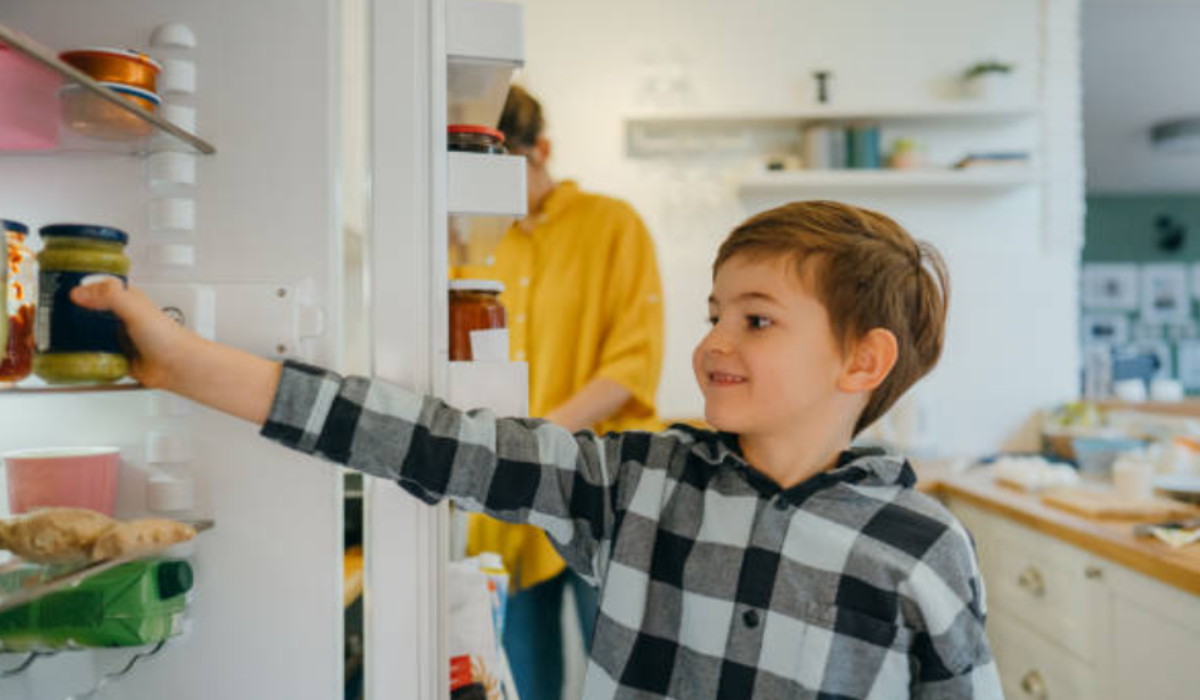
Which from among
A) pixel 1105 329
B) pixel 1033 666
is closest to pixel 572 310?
pixel 1033 666

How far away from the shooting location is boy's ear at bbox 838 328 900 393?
0.86 meters

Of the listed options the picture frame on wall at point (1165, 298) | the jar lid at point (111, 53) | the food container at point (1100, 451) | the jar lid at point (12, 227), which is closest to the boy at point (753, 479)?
the jar lid at point (12, 227)

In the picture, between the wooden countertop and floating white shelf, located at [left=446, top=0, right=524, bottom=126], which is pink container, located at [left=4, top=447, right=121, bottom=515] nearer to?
floating white shelf, located at [left=446, top=0, right=524, bottom=126]

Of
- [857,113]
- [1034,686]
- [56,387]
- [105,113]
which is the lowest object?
[1034,686]

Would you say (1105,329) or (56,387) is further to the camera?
(1105,329)

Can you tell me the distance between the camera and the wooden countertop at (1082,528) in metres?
1.37

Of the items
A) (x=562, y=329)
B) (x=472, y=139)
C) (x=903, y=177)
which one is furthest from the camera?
(x=903, y=177)

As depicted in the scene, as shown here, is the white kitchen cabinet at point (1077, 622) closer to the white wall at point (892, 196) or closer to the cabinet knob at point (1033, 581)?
the cabinet knob at point (1033, 581)

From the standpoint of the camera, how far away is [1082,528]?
66.1 inches

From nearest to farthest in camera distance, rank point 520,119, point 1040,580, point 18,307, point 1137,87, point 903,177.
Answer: point 18,307 → point 520,119 → point 1040,580 → point 903,177 → point 1137,87

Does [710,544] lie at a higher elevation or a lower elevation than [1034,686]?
higher

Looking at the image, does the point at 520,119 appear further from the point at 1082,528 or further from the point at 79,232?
the point at 1082,528

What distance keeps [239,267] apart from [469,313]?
0.22 m

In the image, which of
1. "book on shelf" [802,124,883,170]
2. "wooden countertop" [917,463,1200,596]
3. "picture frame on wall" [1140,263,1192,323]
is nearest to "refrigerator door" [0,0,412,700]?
"wooden countertop" [917,463,1200,596]
